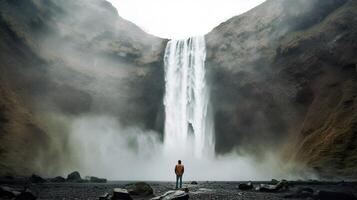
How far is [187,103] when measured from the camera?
59.0 m

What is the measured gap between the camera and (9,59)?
50.0 m

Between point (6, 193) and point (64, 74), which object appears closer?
point (6, 193)

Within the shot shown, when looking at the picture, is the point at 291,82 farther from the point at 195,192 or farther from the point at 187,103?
the point at 195,192

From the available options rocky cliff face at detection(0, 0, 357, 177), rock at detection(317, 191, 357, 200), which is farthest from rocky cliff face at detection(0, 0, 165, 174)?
rock at detection(317, 191, 357, 200)

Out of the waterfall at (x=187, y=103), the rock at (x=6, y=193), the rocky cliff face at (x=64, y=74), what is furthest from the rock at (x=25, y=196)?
the waterfall at (x=187, y=103)

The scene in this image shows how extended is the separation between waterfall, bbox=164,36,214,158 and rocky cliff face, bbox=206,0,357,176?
1.79 m

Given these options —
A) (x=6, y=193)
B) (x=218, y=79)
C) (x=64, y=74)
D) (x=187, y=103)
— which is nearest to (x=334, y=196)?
(x=6, y=193)

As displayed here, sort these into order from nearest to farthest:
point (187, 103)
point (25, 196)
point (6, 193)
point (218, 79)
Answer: point (25, 196) < point (6, 193) < point (187, 103) < point (218, 79)

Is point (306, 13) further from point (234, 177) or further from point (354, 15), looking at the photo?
point (234, 177)

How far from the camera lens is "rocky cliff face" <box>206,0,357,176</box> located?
4112cm

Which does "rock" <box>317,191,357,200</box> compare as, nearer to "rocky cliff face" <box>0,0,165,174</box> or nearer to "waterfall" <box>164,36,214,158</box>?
"rocky cliff face" <box>0,0,165,174</box>

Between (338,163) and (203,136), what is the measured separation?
23.5m

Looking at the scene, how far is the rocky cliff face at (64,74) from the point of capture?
44.2 m

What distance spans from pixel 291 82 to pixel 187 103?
1647 cm
